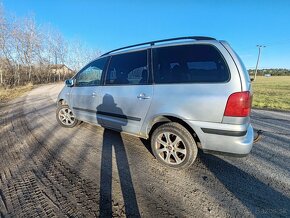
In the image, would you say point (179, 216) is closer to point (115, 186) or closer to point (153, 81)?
point (115, 186)

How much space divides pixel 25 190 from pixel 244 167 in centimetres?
338

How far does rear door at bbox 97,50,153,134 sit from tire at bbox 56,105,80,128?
1479 mm

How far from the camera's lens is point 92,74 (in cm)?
470

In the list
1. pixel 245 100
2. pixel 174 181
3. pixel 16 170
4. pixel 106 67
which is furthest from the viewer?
pixel 106 67

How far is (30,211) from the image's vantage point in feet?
7.70

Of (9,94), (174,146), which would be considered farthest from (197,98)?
(9,94)

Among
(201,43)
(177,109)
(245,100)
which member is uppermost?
(201,43)

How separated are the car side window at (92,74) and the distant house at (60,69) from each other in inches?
1690

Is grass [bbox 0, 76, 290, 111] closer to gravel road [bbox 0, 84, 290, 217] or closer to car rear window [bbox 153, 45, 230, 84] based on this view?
gravel road [bbox 0, 84, 290, 217]

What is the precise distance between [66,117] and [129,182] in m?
3.37

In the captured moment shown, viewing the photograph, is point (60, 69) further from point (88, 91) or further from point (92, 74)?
point (88, 91)

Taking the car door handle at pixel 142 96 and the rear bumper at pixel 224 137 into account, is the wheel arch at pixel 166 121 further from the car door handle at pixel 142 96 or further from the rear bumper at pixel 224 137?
the car door handle at pixel 142 96

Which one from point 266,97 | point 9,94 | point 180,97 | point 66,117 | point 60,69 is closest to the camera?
point 180,97

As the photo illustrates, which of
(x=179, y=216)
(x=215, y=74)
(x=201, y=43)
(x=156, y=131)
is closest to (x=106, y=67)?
(x=156, y=131)
